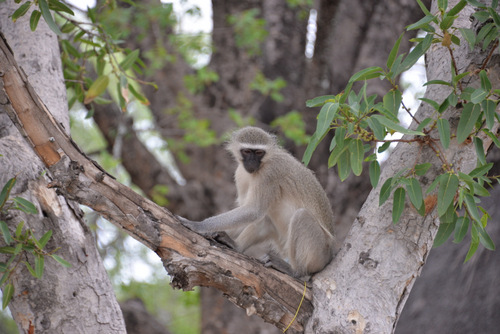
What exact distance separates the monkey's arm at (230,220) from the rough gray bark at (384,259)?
1.02 meters

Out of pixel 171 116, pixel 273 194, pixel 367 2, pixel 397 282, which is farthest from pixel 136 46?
pixel 397 282

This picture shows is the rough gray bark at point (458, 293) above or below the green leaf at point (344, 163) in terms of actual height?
below

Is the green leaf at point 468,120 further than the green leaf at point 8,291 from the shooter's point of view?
No

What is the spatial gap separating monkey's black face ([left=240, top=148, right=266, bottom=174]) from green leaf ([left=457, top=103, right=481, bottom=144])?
225cm

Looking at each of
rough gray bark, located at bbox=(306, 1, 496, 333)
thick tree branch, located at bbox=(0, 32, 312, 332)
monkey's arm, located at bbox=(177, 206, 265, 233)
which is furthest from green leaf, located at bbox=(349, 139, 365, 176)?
monkey's arm, located at bbox=(177, 206, 265, 233)

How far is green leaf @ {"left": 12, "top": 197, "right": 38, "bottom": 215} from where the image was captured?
3.17 meters

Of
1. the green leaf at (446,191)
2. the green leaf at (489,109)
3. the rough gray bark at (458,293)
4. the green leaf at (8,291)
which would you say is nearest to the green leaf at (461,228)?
the green leaf at (446,191)

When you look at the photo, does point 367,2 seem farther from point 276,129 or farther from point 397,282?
point 397,282

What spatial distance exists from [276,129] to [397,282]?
4.02 m

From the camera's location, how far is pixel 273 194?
487 cm

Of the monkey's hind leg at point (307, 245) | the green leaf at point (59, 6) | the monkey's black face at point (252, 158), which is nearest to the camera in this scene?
the green leaf at point (59, 6)

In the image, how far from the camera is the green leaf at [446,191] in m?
2.79

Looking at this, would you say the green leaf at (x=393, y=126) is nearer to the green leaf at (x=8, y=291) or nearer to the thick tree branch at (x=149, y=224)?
the thick tree branch at (x=149, y=224)

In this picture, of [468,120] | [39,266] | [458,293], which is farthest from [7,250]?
[458,293]
